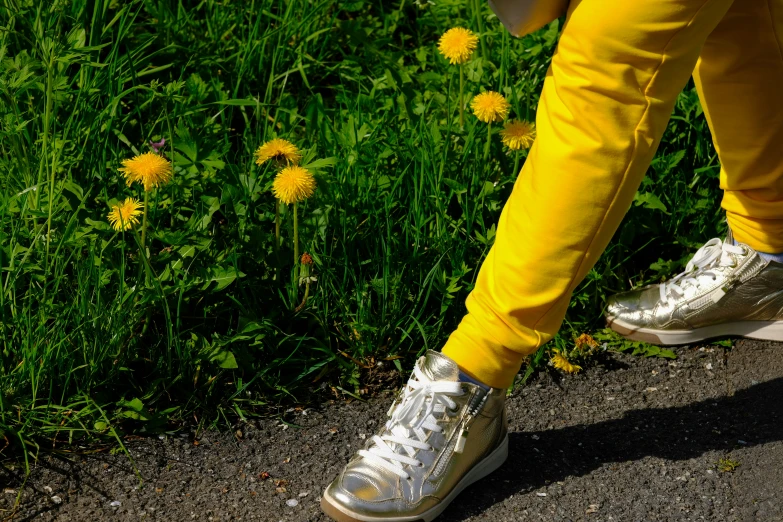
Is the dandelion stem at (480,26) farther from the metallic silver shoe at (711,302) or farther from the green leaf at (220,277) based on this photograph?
the green leaf at (220,277)

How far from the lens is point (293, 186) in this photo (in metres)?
2.25

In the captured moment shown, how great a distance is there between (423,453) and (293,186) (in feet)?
2.24

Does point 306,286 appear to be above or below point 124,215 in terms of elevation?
below

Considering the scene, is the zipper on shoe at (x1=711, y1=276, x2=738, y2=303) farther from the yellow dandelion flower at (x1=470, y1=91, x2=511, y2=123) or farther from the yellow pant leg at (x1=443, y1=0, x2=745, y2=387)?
the yellow pant leg at (x1=443, y1=0, x2=745, y2=387)

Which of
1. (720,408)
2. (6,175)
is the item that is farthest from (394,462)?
(6,175)

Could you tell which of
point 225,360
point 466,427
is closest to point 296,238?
point 225,360

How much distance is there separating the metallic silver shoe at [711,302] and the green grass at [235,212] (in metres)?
0.12

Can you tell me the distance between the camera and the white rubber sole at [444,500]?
6.58 feet

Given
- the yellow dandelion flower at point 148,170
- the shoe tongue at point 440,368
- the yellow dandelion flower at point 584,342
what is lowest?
the yellow dandelion flower at point 584,342

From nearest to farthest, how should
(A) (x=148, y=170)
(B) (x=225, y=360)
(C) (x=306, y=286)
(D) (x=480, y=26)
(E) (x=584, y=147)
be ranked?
(E) (x=584, y=147) < (A) (x=148, y=170) < (B) (x=225, y=360) < (C) (x=306, y=286) < (D) (x=480, y=26)

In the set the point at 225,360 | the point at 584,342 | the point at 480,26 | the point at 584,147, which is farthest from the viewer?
the point at 480,26

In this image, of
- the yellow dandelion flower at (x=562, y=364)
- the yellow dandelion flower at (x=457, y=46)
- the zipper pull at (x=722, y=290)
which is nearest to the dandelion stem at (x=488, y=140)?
the yellow dandelion flower at (x=457, y=46)

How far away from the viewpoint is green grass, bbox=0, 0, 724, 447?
7.47ft

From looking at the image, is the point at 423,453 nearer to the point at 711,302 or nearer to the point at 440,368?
the point at 440,368
